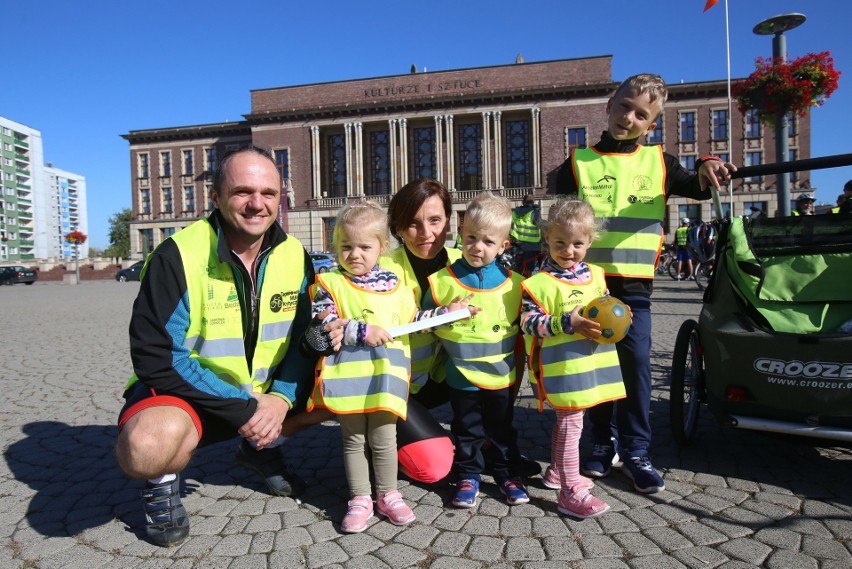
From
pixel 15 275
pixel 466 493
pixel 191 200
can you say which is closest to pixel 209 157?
pixel 191 200

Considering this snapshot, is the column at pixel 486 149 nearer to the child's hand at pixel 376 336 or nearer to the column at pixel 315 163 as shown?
the column at pixel 315 163

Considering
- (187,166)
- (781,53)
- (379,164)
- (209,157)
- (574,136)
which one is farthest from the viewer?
(187,166)

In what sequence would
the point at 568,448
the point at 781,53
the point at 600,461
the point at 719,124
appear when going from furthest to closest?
the point at 719,124 → the point at 781,53 → the point at 600,461 → the point at 568,448

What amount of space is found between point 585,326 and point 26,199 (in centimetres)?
12761

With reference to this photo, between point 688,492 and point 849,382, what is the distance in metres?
0.95

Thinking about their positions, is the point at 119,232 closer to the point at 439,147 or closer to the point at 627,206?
the point at 439,147

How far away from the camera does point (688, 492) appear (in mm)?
3012

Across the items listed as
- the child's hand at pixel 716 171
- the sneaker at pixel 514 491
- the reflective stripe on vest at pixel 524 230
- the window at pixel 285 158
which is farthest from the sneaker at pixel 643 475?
the window at pixel 285 158

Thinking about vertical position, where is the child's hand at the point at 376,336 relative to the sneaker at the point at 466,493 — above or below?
above

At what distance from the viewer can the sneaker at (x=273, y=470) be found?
3123 mm

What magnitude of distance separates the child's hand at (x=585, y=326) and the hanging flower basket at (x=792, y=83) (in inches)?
313

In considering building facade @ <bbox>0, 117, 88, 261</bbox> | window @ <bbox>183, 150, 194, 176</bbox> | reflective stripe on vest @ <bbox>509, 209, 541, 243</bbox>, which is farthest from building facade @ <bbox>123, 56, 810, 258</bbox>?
building facade @ <bbox>0, 117, 88, 261</bbox>

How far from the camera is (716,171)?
311cm

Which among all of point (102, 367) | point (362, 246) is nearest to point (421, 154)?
point (102, 367)
